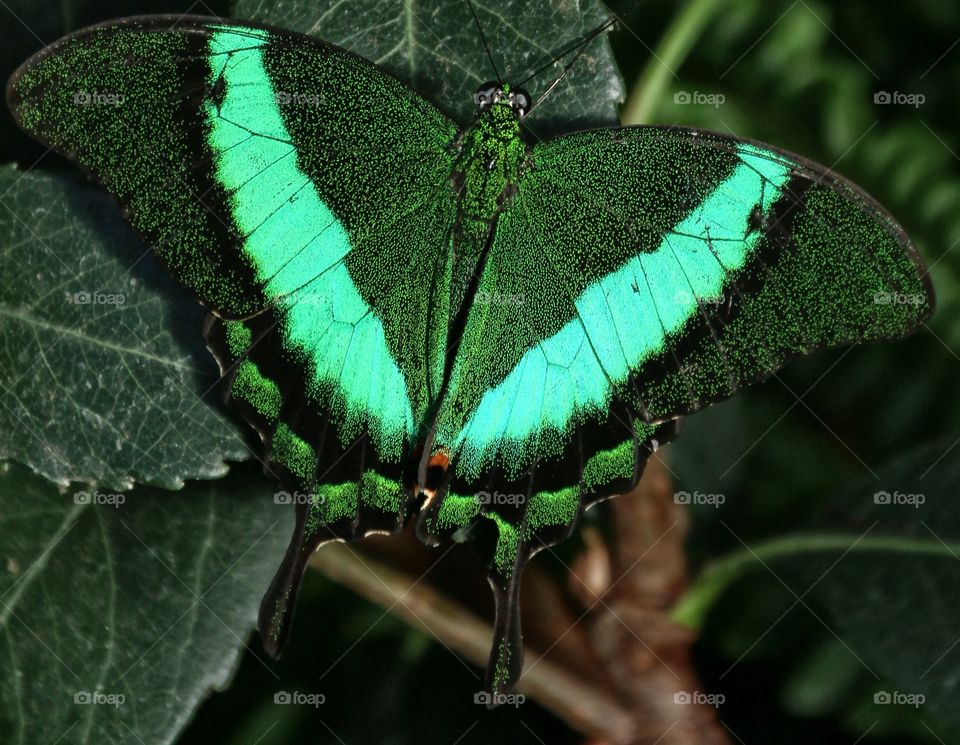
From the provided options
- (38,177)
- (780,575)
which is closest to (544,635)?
(780,575)

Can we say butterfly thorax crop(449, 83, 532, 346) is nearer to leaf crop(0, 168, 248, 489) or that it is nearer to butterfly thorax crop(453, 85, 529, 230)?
butterfly thorax crop(453, 85, 529, 230)

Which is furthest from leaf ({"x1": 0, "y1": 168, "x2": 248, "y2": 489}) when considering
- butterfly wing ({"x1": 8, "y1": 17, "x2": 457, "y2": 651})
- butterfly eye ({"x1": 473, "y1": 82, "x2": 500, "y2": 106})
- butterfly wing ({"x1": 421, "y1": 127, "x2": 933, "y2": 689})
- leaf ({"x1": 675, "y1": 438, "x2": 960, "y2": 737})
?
leaf ({"x1": 675, "y1": 438, "x2": 960, "y2": 737})

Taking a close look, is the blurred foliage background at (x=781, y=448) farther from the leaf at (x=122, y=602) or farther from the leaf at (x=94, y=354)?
the leaf at (x=94, y=354)

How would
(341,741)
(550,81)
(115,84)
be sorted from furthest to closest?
1. (341,741)
2. (550,81)
3. (115,84)

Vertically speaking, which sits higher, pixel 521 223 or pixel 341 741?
pixel 521 223

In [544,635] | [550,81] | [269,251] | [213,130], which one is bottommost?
[544,635]

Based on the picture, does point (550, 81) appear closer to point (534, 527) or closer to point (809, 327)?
point (809, 327)

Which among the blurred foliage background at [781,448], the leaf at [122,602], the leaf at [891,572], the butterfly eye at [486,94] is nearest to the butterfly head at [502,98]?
the butterfly eye at [486,94]
